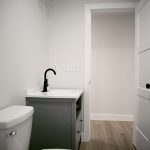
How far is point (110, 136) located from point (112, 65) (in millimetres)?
1557

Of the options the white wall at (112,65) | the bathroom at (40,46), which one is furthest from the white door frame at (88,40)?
the white wall at (112,65)

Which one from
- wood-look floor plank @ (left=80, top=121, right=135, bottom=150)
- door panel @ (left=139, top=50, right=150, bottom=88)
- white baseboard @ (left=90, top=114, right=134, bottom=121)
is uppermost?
door panel @ (left=139, top=50, right=150, bottom=88)

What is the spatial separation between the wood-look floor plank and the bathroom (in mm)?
215

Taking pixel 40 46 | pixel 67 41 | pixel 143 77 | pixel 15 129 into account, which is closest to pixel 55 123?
pixel 15 129

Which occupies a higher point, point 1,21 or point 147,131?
point 1,21

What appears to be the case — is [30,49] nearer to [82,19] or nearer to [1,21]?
[1,21]

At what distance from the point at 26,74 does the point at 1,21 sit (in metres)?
0.64

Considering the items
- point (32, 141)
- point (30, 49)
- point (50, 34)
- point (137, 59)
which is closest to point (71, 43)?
point (50, 34)

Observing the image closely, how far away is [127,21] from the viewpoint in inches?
142

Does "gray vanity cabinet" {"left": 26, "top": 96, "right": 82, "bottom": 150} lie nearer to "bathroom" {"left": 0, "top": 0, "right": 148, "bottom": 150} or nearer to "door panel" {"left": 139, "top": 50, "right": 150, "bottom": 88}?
"bathroom" {"left": 0, "top": 0, "right": 148, "bottom": 150}

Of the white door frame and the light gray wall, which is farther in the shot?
the light gray wall

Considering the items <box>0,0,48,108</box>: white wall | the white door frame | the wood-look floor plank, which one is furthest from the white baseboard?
<box>0,0,48,108</box>: white wall

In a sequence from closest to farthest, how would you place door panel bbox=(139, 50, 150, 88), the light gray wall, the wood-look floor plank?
door panel bbox=(139, 50, 150, 88) < the wood-look floor plank < the light gray wall

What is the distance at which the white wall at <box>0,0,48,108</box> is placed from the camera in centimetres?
144
